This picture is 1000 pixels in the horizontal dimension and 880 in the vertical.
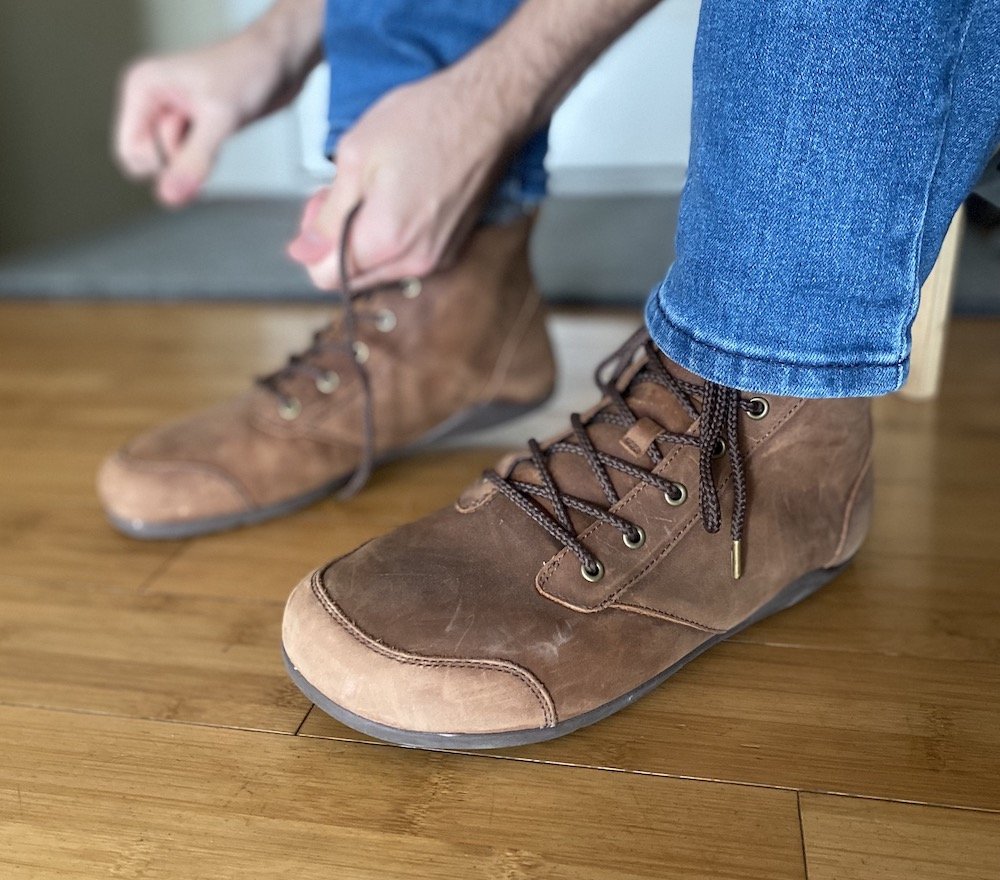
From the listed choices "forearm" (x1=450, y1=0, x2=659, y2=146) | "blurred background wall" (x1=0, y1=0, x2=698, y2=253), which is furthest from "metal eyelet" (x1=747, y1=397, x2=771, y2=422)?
"blurred background wall" (x1=0, y1=0, x2=698, y2=253)

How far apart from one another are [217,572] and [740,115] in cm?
53

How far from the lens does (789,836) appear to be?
1.61 ft

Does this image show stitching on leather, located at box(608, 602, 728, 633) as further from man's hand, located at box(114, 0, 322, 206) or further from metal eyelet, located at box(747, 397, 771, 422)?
man's hand, located at box(114, 0, 322, 206)

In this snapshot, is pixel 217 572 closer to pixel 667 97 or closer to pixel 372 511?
pixel 372 511

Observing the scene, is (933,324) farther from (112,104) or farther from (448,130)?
(112,104)

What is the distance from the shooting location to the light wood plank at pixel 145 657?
609 millimetres

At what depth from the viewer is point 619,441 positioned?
0.62 metres

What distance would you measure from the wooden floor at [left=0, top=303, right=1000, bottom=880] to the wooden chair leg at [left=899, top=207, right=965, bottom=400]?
0.65ft

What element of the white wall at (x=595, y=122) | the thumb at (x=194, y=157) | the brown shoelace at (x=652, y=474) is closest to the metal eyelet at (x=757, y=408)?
the brown shoelace at (x=652, y=474)

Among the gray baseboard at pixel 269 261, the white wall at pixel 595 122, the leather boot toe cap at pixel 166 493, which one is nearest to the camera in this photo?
the leather boot toe cap at pixel 166 493

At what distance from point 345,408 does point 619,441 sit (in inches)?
13.6

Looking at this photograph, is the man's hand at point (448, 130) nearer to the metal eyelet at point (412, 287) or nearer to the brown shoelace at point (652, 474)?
the metal eyelet at point (412, 287)

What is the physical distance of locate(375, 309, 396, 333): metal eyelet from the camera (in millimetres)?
892

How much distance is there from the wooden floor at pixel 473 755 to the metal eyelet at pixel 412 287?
190 mm
